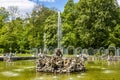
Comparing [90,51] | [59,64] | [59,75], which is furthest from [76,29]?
[59,75]

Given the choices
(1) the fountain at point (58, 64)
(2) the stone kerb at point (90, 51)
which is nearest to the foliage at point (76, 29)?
(2) the stone kerb at point (90, 51)

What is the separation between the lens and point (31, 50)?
214 ft

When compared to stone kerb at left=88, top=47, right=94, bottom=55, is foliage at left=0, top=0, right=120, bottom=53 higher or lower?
Answer: higher

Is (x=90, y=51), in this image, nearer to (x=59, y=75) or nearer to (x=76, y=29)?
(x=76, y=29)

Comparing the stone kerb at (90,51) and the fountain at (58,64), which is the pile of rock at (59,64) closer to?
the fountain at (58,64)

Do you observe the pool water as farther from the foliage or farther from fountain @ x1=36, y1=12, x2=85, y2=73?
the foliage

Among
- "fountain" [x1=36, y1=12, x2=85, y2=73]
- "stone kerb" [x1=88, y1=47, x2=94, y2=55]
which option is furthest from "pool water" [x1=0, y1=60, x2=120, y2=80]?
"stone kerb" [x1=88, y1=47, x2=94, y2=55]

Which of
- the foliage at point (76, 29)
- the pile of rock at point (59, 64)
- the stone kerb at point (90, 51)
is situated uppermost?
the foliage at point (76, 29)

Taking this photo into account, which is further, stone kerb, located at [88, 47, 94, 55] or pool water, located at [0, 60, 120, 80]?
stone kerb, located at [88, 47, 94, 55]

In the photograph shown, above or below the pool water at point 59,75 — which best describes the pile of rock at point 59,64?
above

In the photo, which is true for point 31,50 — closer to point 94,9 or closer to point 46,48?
point 46,48

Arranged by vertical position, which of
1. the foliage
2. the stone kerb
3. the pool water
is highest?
the foliage

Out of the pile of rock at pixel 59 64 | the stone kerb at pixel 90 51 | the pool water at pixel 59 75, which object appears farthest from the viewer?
the stone kerb at pixel 90 51

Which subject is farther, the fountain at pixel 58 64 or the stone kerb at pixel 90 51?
the stone kerb at pixel 90 51
